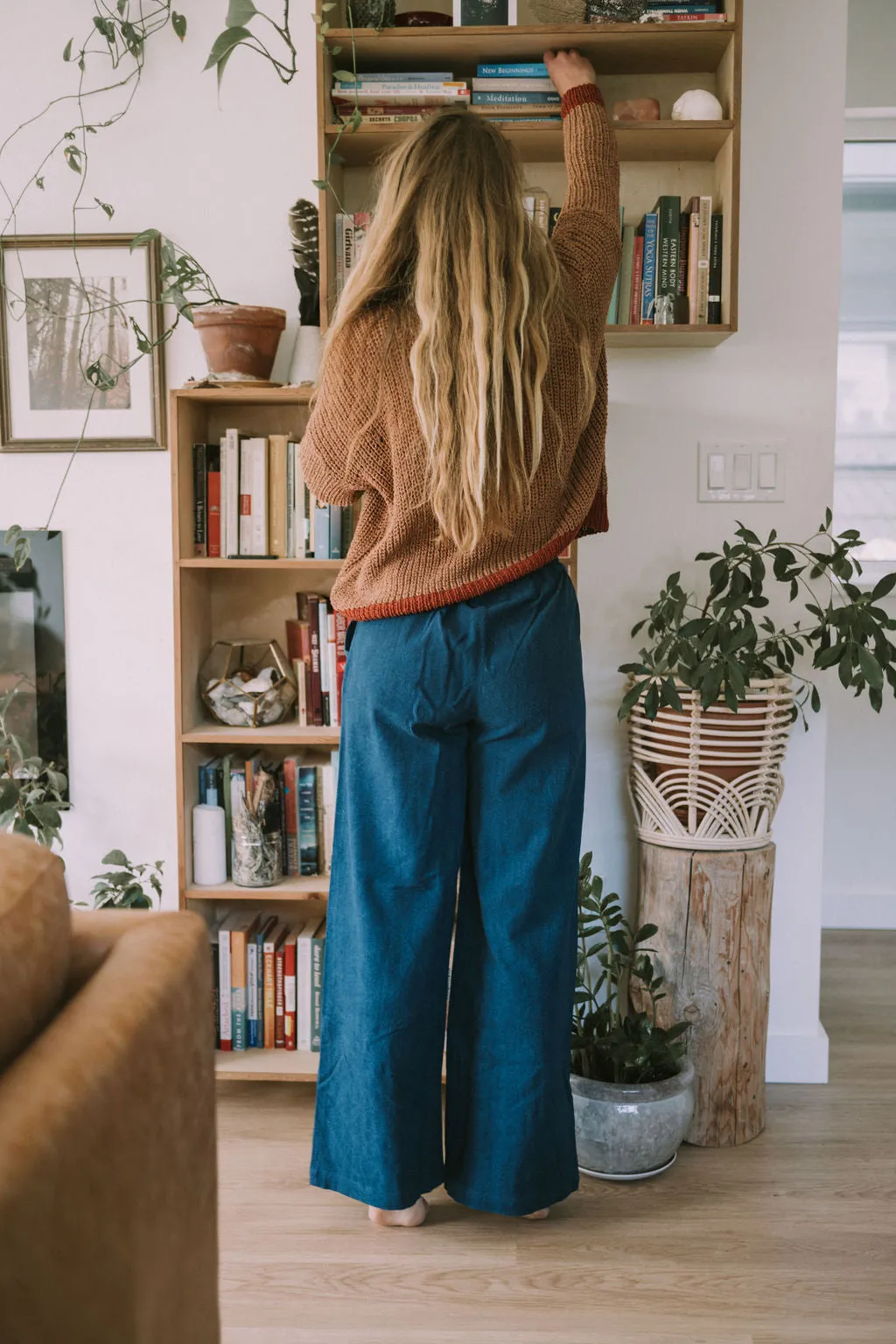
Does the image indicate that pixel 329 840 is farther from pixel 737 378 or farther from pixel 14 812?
pixel 737 378

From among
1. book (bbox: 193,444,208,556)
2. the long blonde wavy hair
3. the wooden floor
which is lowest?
the wooden floor

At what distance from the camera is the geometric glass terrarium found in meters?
2.15

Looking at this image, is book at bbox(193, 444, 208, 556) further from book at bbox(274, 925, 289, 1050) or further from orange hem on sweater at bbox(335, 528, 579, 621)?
book at bbox(274, 925, 289, 1050)

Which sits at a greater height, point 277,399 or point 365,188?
point 365,188

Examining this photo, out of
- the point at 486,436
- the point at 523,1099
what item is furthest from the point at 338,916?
the point at 486,436

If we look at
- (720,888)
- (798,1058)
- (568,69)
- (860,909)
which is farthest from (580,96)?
(860,909)

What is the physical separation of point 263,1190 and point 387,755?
2.66ft

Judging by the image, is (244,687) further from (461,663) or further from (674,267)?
(674,267)

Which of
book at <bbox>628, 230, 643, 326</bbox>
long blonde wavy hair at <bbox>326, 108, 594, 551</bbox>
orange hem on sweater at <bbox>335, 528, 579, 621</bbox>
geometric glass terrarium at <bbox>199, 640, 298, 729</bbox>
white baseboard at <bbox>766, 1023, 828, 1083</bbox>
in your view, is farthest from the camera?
white baseboard at <bbox>766, 1023, 828, 1083</bbox>

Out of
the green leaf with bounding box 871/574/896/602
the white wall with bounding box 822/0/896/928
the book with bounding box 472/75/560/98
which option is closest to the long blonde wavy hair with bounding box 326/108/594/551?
the book with bounding box 472/75/560/98

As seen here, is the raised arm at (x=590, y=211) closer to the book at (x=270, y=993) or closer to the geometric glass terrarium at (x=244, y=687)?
the geometric glass terrarium at (x=244, y=687)

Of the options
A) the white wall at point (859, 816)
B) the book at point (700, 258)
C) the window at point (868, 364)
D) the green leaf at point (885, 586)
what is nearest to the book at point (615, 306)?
the book at point (700, 258)

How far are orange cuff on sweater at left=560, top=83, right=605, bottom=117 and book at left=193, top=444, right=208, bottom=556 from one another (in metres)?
0.88

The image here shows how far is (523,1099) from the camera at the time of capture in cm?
165
